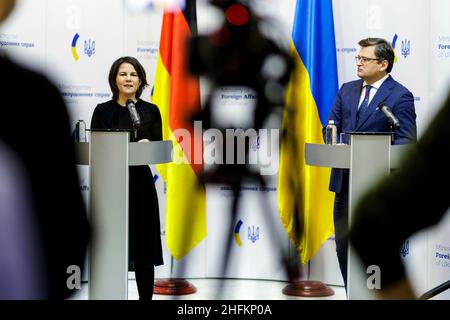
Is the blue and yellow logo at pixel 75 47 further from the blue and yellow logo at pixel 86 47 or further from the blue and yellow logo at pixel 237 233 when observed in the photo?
the blue and yellow logo at pixel 237 233

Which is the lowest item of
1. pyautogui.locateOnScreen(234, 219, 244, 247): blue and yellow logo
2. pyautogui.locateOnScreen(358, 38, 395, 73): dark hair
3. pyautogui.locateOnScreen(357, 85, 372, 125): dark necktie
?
pyautogui.locateOnScreen(234, 219, 244, 247): blue and yellow logo

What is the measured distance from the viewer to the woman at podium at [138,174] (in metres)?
4.45

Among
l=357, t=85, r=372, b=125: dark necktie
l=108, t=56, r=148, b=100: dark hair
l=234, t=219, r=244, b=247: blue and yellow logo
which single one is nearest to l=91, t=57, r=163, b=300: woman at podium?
l=108, t=56, r=148, b=100: dark hair

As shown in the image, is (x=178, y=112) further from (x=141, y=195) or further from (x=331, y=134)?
(x=331, y=134)

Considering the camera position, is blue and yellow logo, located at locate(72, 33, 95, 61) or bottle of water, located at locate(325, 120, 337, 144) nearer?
bottle of water, located at locate(325, 120, 337, 144)

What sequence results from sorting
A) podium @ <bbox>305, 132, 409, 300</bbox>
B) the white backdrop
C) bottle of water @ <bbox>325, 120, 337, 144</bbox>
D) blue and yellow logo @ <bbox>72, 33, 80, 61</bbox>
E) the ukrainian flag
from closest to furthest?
podium @ <bbox>305, 132, 409, 300</bbox>, bottle of water @ <bbox>325, 120, 337, 144</bbox>, the white backdrop, the ukrainian flag, blue and yellow logo @ <bbox>72, 33, 80, 61</bbox>

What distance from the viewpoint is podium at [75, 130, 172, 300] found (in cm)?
374

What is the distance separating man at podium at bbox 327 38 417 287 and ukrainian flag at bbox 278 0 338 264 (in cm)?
23

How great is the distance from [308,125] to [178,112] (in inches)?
36.4

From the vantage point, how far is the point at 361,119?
4363 mm

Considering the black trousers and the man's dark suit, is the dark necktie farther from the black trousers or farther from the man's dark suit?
the black trousers

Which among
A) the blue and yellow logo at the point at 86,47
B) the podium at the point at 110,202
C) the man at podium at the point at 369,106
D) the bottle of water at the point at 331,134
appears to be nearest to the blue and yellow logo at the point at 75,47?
the blue and yellow logo at the point at 86,47

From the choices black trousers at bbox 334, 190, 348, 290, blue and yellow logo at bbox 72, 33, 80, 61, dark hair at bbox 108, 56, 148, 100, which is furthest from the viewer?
blue and yellow logo at bbox 72, 33, 80, 61
